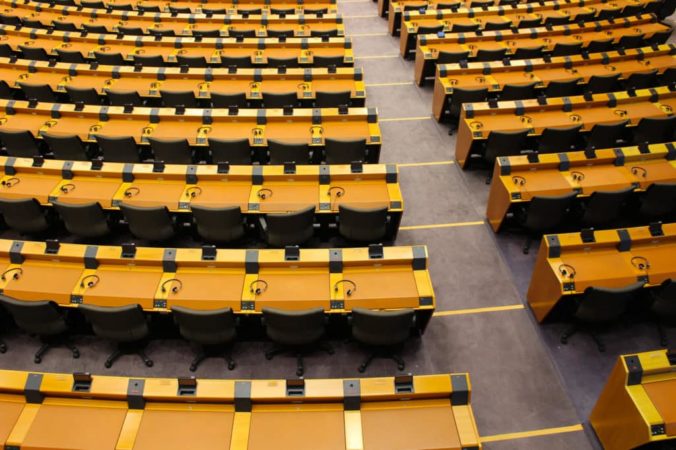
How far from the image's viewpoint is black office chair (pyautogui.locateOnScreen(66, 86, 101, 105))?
7.49 metres

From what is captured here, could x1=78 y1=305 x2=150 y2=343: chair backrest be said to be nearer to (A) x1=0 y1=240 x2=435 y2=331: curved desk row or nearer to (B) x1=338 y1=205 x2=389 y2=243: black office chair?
(A) x1=0 y1=240 x2=435 y2=331: curved desk row

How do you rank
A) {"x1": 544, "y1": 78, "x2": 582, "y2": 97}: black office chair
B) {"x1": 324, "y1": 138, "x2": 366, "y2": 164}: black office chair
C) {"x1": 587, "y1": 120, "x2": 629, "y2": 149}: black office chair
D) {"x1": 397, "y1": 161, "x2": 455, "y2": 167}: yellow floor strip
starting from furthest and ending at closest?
{"x1": 544, "y1": 78, "x2": 582, "y2": 97}: black office chair
{"x1": 397, "y1": 161, "x2": 455, "y2": 167}: yellow floor strip
{"x1": 587, "y1": 120, "x2": 629, "y2": 149}: black office chair
{"x1": 324, "y1": 138, "x2": 366, "y2": 164}: black office chair

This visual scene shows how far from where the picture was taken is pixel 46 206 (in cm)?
564

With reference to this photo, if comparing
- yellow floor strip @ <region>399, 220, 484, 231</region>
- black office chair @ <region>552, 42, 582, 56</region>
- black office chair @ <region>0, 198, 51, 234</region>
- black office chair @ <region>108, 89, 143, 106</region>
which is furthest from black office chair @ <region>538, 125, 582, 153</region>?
black office chair @ <region>0, 198, 51, 234</region>

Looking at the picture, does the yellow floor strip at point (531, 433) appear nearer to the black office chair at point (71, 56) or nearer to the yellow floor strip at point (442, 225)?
the yellow floor strip at point (442, 225)

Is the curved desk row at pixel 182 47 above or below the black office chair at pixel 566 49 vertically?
above

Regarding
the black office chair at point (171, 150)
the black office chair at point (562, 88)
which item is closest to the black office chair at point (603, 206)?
the black office chair at point (562, 88)

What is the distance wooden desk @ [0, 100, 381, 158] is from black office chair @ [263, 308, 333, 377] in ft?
9.45

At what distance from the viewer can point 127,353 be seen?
16.1ft

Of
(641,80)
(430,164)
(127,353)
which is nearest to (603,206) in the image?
(430,164)

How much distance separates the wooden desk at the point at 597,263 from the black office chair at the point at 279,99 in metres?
4.06

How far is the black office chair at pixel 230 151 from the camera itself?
621 centimetres

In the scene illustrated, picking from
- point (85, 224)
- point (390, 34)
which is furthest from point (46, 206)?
point (390, 34)

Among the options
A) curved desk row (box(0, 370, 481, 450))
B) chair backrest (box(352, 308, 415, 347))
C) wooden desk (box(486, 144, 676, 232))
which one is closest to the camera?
curved desk row (box(0, 370, 481, 450))
